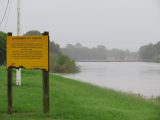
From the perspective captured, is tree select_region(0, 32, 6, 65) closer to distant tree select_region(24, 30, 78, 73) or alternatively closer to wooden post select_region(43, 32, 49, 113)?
distant tree select_region(24, 30, 78, 73)

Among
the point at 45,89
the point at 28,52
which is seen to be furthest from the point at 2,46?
the point at 45,89

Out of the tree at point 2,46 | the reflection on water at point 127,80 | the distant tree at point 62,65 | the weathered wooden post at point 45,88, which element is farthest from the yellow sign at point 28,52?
the distant tree at point 62,65

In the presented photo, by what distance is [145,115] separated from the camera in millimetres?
12586

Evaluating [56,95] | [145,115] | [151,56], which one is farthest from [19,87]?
[151,56]

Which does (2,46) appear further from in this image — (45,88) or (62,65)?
(62,65)

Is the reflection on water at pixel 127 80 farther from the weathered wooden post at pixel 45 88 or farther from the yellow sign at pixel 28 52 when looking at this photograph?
the yellow sign at pixel 28 52

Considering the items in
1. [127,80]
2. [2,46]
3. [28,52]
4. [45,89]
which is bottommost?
[127,80]

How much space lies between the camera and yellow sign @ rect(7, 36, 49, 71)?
1112 centimetres

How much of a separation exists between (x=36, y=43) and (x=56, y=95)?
427cm

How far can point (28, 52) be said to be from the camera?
11227 millimetres

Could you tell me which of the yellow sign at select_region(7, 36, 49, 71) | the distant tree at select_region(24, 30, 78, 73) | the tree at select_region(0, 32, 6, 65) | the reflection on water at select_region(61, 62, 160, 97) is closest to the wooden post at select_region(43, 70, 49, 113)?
the yellow sign at select_region(7, 36, 49, 71)

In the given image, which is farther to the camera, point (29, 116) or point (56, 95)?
point (56, 95)

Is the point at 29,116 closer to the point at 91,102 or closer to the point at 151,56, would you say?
the point at 91,102

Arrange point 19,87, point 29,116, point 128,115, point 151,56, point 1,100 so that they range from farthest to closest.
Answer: point 151,56
point 19,87
point 1,100
point 128,115
point 29,116
